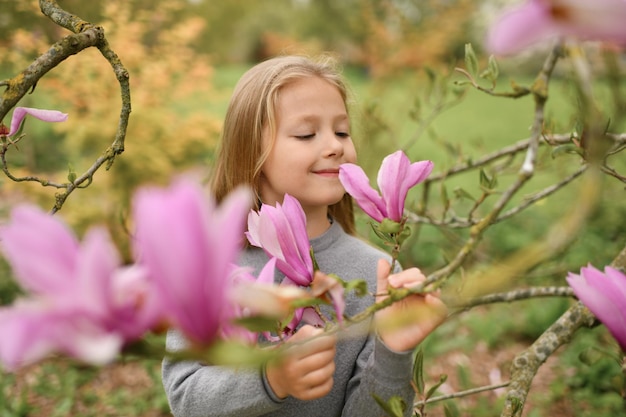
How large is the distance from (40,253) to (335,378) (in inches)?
35.8

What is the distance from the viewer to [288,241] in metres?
0.59

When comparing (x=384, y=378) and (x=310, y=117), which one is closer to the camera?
(x=384, y=378)

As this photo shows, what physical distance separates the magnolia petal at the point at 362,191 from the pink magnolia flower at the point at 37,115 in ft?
1.02

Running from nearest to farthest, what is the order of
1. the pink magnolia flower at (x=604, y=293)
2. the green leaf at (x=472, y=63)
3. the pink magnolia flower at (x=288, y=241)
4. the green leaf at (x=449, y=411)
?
the pink magnolia flower at (x=604, y=293) < the pink magnolia flower at (x=288, y=241) < the green leaf at (x=449, y=411) < the green leaf at (x=472, y=63)

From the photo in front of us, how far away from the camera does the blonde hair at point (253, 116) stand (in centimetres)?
123

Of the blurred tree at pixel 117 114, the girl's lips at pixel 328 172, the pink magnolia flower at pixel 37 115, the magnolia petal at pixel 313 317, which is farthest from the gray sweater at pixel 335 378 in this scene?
the blurred tree at pixel 117 114

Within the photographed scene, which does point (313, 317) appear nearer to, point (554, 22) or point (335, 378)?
point (554, 22)

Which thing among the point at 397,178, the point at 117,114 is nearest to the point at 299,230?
the point at 397,178

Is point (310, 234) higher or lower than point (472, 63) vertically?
lower

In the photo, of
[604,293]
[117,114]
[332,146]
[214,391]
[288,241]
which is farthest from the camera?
[117,114]

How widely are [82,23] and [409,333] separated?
Answer: 0.58 metres

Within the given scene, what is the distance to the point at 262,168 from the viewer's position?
1249 millimetres

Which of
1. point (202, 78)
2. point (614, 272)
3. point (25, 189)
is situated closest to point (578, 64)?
point (614, 272)

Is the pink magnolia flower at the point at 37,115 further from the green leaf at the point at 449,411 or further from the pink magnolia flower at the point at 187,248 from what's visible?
the green leaf at the point at 449,411
